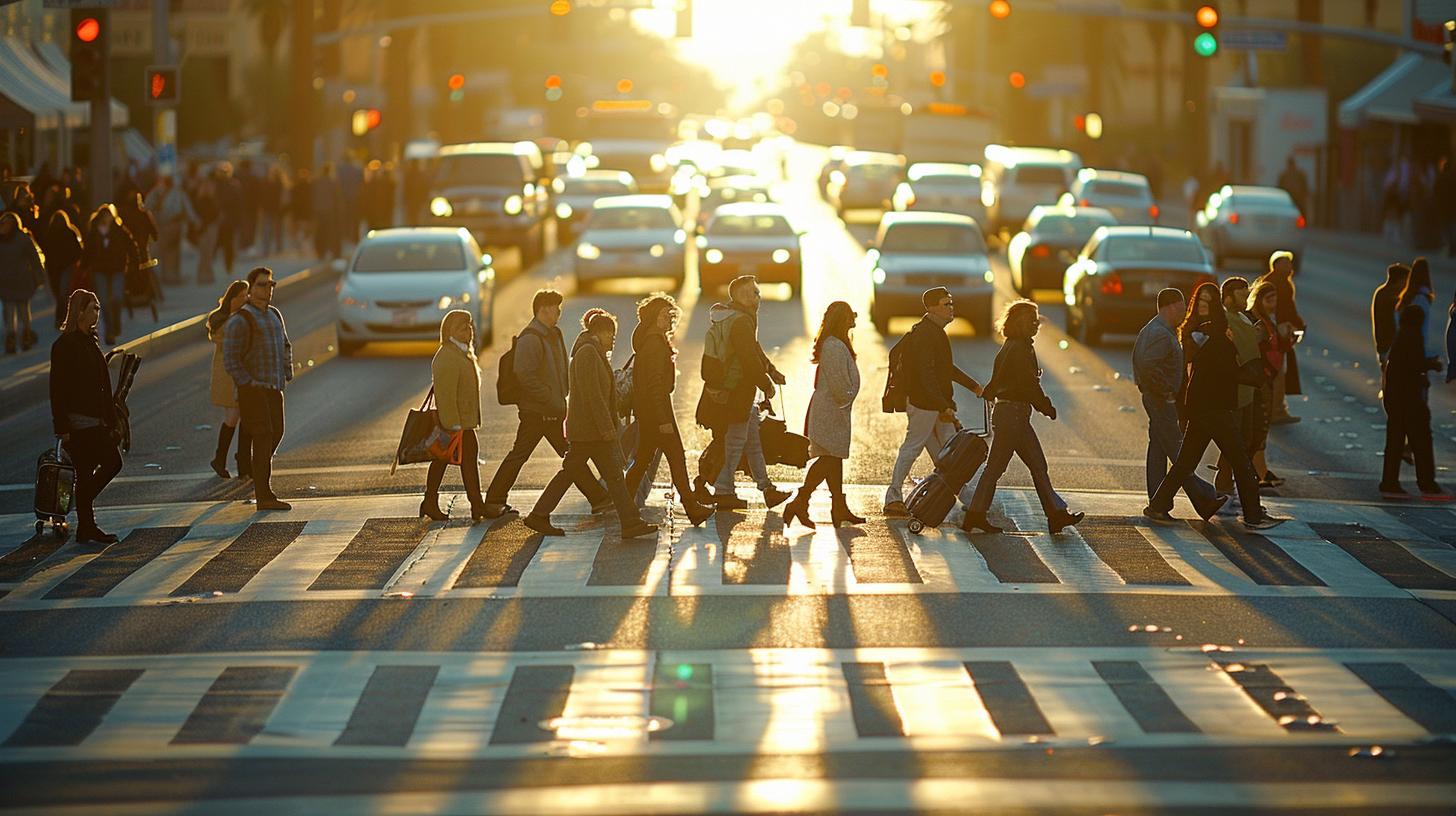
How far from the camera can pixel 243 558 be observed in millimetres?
14812

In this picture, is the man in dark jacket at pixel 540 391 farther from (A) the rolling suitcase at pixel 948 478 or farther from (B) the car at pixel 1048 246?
(B) the car at pixel 1048 246

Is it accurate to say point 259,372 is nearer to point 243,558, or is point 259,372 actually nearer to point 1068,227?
point 243,558

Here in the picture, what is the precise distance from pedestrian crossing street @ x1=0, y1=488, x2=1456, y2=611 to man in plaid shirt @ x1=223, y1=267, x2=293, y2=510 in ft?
1.16

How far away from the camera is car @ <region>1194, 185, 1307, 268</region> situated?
42.0 m

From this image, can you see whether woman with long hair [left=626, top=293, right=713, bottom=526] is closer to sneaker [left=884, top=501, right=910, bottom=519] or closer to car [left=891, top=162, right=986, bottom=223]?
sneaker [left=884, top=501, right=910, bottom=519]

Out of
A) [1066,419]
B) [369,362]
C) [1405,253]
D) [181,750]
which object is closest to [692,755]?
[181,750]

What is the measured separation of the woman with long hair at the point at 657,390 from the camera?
15586mm

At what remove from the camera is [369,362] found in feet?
90.9

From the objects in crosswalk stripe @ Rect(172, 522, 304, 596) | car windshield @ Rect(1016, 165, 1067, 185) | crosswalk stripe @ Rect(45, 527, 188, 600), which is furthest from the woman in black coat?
car windshield @ Rect(1016, 165, 1067, 185)

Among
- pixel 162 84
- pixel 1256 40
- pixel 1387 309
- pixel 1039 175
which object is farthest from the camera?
pixel 1039 175

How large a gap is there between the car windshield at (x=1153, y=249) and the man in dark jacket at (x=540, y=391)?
14819 millimetres

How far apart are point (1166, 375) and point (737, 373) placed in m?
2.99

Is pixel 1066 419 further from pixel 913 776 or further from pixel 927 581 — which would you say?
pixel 913 776

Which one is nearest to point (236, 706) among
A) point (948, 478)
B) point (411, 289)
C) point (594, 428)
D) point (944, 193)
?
point (594, 428)
